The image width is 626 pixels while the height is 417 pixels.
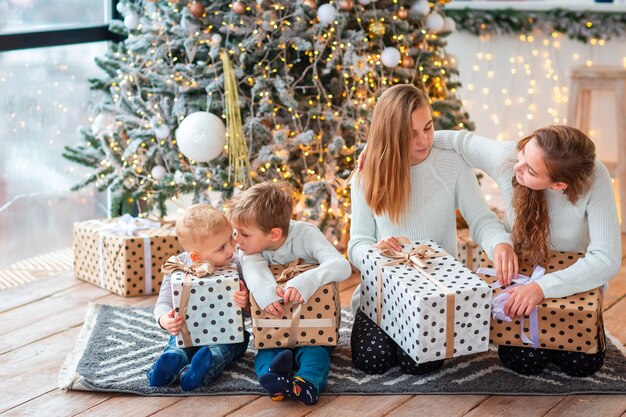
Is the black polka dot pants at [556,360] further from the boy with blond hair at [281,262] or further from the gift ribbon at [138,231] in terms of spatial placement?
the gift ribbon at [138,231]

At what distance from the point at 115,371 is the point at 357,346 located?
0.72 meters

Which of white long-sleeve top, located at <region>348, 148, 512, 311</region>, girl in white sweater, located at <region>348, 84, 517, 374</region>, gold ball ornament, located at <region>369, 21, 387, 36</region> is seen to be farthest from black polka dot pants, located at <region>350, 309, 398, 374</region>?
gold ball ornament, located at <region>369, 21, 387, 36</region>

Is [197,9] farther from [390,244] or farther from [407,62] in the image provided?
[390,244]

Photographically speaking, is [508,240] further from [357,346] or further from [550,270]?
[357,346]

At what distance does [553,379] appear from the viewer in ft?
8.08

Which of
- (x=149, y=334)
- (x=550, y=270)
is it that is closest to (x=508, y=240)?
(x=550, y=270)

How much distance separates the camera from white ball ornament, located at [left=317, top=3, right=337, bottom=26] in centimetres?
325

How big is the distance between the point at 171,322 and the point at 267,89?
1.26 metres

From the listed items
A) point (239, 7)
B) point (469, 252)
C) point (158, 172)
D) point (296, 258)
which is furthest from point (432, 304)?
point (158, 172)

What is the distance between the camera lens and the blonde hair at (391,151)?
8.31 ft

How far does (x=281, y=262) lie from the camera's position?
2.60 metres

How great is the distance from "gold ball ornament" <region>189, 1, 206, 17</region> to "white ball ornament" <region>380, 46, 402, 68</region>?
2.38 ft

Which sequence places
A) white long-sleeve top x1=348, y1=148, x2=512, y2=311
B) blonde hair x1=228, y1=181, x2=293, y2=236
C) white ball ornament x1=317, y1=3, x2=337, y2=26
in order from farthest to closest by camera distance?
white ball ornament x1=317, y1=3, x2=337, y2=26
white long-sleeve top x1=348, y1=148, x2=512, y2=311
blonde hair x1=228, y1=181, x2=293, y2=236

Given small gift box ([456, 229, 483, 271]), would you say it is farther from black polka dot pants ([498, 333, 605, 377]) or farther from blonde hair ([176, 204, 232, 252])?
blonde hair ([176, 204, 232, 252])
